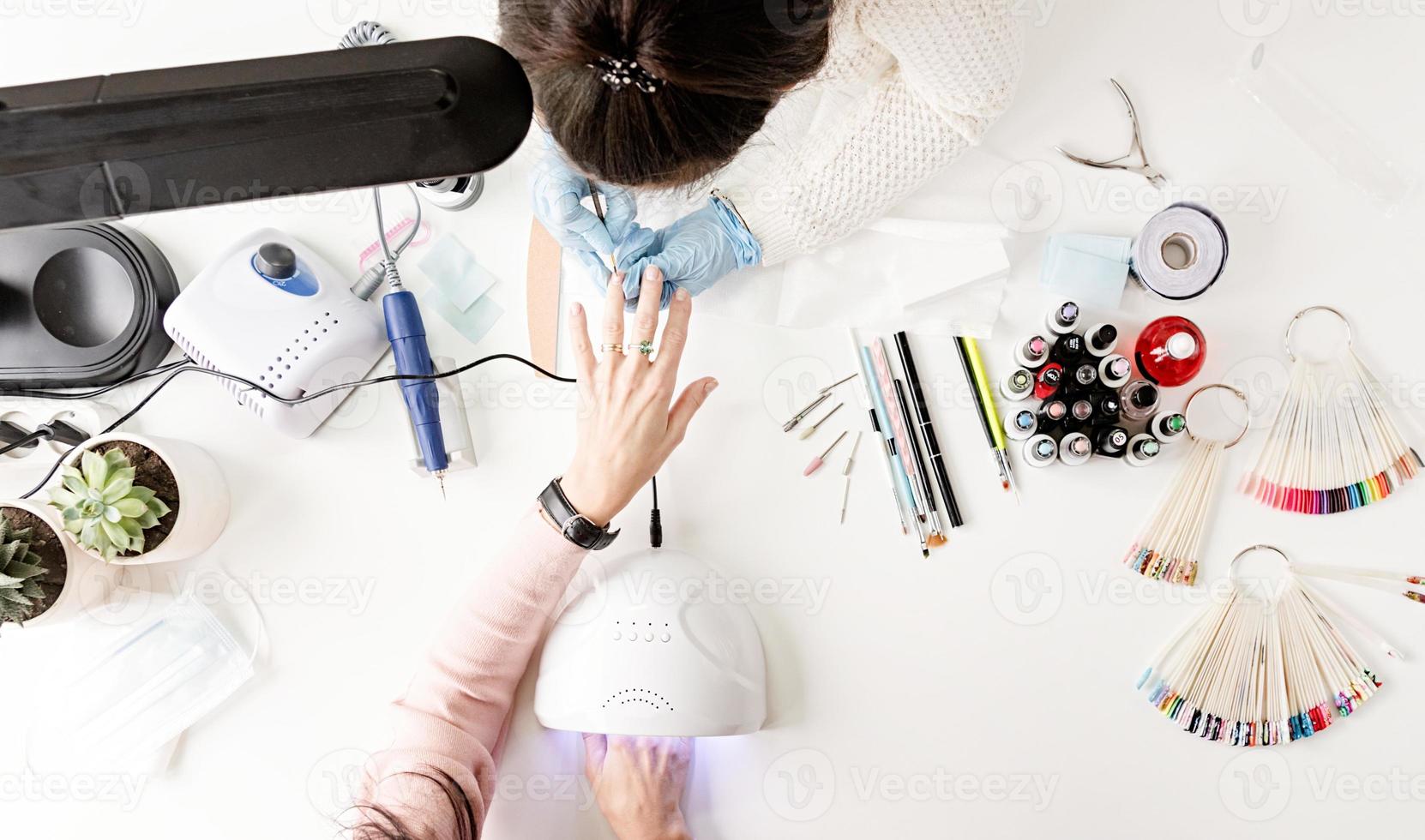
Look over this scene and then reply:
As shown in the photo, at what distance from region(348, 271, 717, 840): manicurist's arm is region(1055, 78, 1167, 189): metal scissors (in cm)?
46

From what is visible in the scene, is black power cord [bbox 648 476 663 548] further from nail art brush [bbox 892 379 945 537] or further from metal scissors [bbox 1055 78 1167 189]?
metal scissors [bbox 1055 78 1167 189]

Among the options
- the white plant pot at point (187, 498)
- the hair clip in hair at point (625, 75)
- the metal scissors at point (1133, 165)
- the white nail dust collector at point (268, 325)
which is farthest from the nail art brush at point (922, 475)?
the white plant pot at point (187, 498)

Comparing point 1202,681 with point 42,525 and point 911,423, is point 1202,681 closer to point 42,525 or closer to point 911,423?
point 911,423

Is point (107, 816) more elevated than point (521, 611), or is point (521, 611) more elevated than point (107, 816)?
point (521, 611)

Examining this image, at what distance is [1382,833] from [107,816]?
1313 mm

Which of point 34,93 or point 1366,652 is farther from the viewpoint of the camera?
point 1366,652

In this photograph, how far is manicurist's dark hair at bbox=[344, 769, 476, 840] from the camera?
0.66 m

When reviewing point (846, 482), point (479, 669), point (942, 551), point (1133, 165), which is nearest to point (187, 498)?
point (479, 669)

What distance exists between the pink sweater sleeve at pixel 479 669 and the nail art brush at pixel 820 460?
244mm

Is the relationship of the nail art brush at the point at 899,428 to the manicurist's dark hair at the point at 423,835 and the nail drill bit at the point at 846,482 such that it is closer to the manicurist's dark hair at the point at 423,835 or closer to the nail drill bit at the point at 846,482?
the nail drill bit at the point at 846,482

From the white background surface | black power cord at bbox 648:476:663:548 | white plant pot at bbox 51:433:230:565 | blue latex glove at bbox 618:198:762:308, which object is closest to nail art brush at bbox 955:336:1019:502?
the white background surface

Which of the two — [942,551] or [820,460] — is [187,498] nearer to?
[820,460]

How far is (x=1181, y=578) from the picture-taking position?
806mm

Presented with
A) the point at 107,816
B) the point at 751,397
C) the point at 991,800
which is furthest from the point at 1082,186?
the point at 107,816
